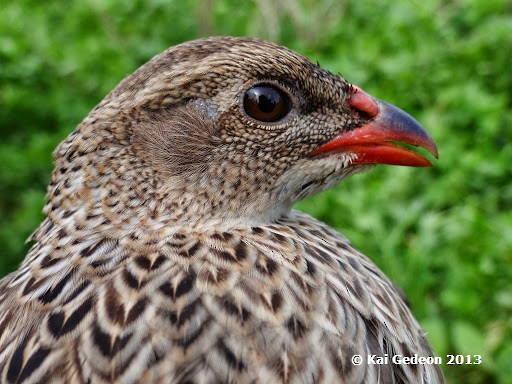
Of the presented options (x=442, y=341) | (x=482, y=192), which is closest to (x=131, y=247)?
(x=442, y=341)

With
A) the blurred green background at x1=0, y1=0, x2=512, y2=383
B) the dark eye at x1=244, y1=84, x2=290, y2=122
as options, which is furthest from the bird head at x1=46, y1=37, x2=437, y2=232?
the blurred green background at x1=0, y1=0, x2=512, y2=383

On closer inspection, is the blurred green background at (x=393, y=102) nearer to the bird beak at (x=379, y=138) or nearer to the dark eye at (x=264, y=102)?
the bird beak at (x=379, y=138)

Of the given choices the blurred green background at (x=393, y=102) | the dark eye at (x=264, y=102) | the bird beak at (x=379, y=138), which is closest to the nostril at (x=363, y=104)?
the bird beak at (x=379, y=138)

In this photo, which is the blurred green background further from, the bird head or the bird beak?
the bird head

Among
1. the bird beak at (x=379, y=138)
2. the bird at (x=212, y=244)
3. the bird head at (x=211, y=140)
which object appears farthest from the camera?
the bird beak at (x=379, y=138)

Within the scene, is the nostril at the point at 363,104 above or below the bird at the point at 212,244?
above

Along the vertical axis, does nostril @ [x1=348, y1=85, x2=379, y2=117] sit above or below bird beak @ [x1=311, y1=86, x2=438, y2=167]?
above
